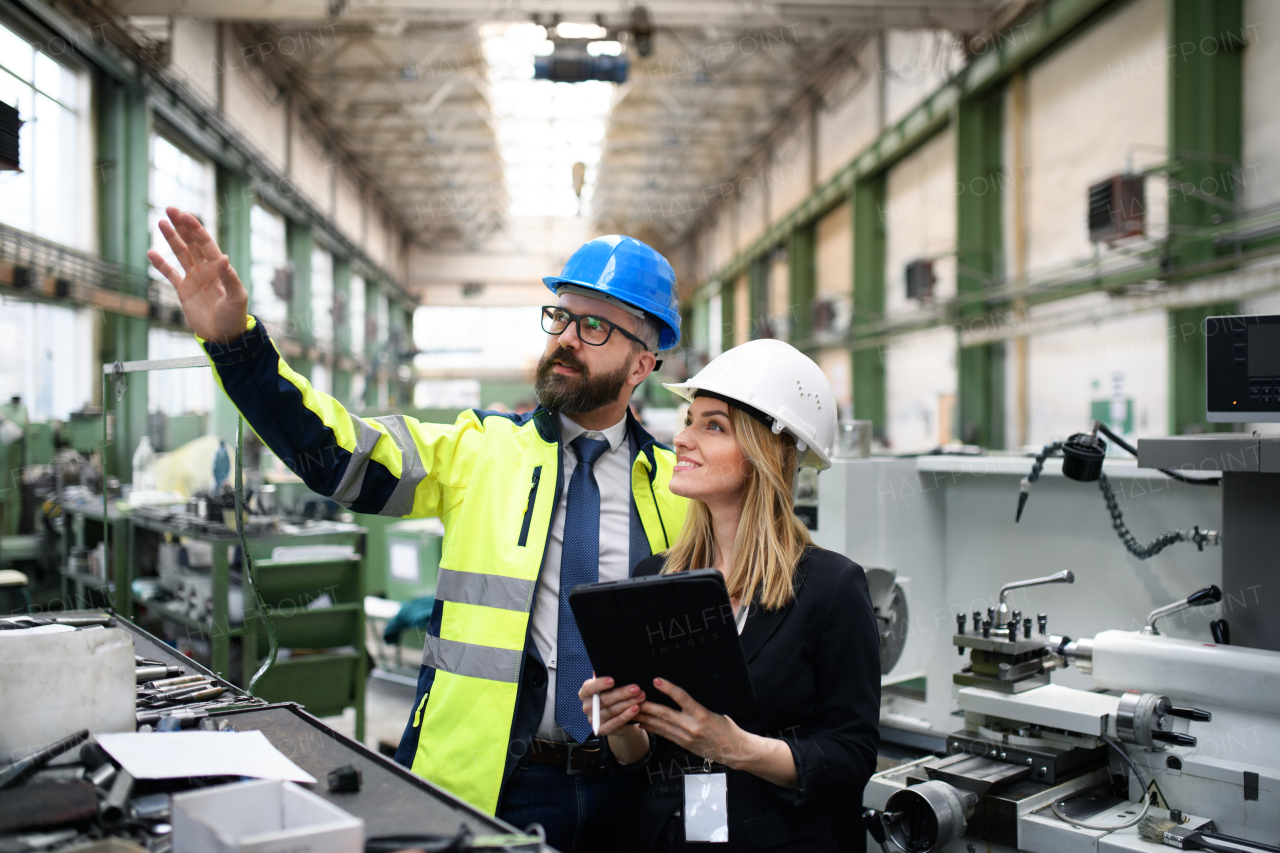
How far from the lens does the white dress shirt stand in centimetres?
148

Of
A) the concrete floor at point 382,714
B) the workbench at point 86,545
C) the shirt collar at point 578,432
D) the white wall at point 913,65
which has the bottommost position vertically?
the concrete floor at point 382,714

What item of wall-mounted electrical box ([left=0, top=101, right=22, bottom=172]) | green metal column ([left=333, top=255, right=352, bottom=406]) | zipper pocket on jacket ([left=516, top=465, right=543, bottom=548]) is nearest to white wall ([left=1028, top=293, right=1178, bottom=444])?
zipper pocket on jacket ([left=516, top=465, right=543, bottom=548])

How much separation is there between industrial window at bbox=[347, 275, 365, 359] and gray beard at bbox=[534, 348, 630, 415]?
483 inches

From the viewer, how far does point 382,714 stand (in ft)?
14.4

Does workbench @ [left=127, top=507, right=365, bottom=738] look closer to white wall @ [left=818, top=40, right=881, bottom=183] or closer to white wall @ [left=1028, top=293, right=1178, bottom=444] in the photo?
white wall @ [left=1028, top=293, right=1178, bottom=444]

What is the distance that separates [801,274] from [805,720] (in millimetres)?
10180

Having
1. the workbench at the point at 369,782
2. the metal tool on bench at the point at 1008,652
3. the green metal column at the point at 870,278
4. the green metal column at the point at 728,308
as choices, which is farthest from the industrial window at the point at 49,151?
the green metal column at the point at 728,308

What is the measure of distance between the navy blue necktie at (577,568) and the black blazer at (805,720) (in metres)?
0.19

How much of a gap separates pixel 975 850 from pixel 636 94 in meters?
10.3

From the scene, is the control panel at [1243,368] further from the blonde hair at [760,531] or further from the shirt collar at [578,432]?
the shirt collar at [578,432]

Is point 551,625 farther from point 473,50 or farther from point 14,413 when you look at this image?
point 473,50

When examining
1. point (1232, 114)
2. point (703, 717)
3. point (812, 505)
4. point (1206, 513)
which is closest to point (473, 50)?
point (1232, 114)

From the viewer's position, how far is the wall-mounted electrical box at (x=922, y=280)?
23.7 ft

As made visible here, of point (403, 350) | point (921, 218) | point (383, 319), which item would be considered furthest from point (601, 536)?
point (383, 319)
